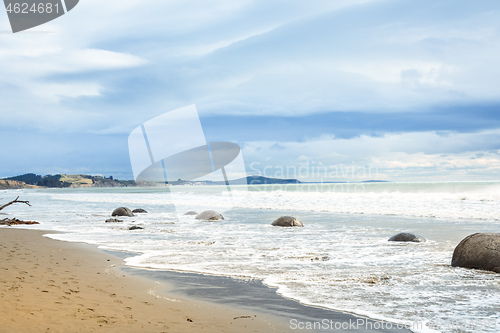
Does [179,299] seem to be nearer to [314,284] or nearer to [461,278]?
[314,284]

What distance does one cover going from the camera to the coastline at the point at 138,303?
15.7 ft

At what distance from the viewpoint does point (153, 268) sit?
29.4 ft

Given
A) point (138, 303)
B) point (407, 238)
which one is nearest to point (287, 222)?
point (407, 238)

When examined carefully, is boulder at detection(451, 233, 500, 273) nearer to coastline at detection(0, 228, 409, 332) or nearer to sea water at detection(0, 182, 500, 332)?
sea water at detection(0, 182, 500, 332)

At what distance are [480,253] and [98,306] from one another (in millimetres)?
7325

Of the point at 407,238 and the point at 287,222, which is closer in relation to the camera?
the point at 407,238

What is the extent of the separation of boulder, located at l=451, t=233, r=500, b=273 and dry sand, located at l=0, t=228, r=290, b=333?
17.5ft

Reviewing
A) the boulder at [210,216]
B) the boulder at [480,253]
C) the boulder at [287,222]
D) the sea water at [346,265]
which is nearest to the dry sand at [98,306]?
the sea water at [346,265]

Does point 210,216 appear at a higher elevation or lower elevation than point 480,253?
lower

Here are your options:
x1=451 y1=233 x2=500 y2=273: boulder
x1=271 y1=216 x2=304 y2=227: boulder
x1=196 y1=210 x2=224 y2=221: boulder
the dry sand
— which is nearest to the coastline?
the dry sand

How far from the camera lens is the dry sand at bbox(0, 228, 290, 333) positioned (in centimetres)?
465

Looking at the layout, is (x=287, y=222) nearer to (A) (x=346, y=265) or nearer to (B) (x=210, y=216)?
(B) (x=210, y=216)

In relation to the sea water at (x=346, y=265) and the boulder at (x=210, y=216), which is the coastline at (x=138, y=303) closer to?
the sea water at (x=346, y=265)

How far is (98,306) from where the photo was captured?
218 inches
